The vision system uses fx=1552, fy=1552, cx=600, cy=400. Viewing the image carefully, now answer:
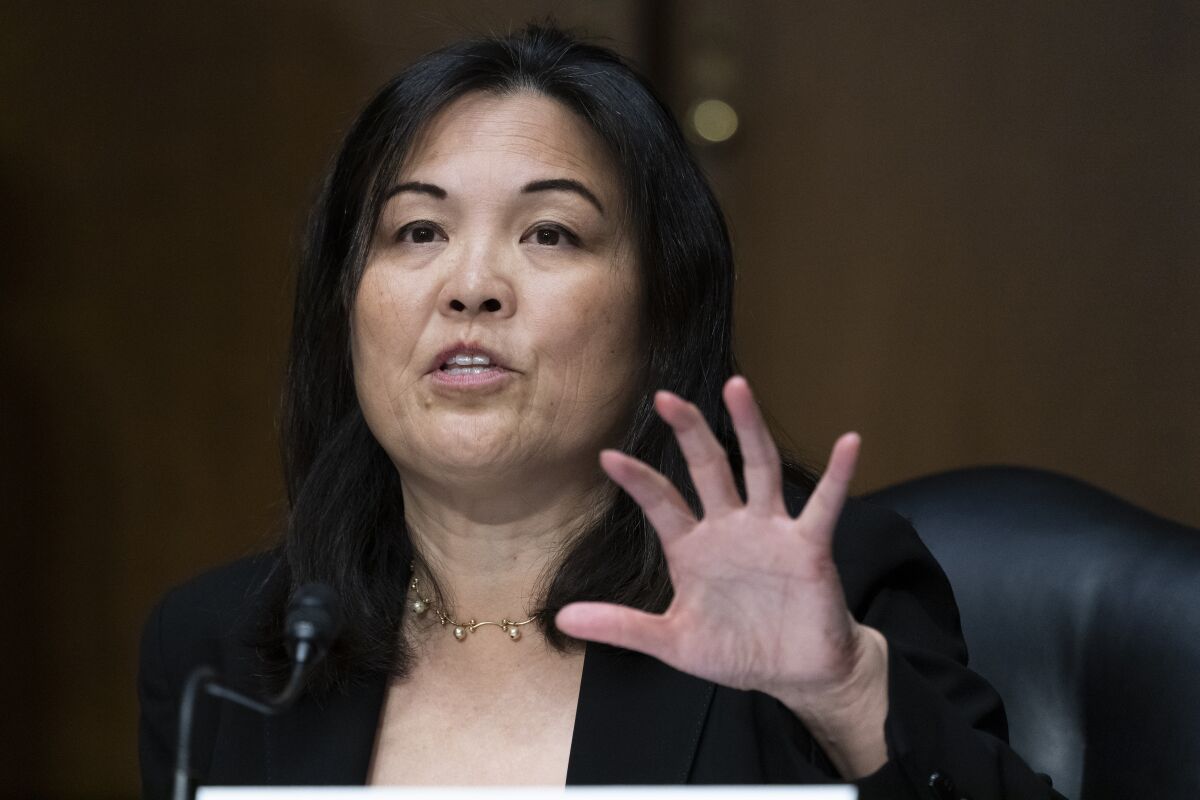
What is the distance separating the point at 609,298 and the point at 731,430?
0.26m

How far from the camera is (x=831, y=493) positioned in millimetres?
1165

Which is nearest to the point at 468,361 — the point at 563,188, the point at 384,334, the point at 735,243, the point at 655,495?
the point at 384,334

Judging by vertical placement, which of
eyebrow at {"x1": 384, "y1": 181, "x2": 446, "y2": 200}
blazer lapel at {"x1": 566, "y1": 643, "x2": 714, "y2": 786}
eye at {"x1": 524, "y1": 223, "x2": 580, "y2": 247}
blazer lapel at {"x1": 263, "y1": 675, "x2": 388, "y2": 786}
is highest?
eyebrow at {"x1": 384, "y1": 181, "x2": 446, "y2": 200}

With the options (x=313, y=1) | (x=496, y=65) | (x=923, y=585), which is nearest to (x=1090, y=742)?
(x=923, y=585)

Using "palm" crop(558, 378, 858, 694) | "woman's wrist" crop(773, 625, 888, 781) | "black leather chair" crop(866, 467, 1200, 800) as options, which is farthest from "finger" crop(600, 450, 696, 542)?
"black leather chair" crop(866, 467, 1200, 800)

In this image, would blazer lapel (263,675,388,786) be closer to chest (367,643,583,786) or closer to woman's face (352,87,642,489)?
chest (367,643,583,786)

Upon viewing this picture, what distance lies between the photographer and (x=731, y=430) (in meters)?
1.87

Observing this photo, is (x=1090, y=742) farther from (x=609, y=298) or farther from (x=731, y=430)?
(x=609, y=298)

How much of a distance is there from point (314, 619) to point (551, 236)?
27.0 inches

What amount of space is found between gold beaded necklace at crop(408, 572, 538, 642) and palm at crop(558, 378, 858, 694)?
1.70 ft

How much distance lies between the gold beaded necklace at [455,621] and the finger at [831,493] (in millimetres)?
606

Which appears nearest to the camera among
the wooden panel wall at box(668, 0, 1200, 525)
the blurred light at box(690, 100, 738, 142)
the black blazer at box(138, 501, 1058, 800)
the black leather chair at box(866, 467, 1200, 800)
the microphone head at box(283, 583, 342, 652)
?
the microphone head at box(283, 583, 342, 652)

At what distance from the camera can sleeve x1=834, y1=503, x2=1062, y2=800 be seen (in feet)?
4.38

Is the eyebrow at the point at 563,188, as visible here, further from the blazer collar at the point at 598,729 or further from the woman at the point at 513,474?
the blazer collar at the point at 598,729
